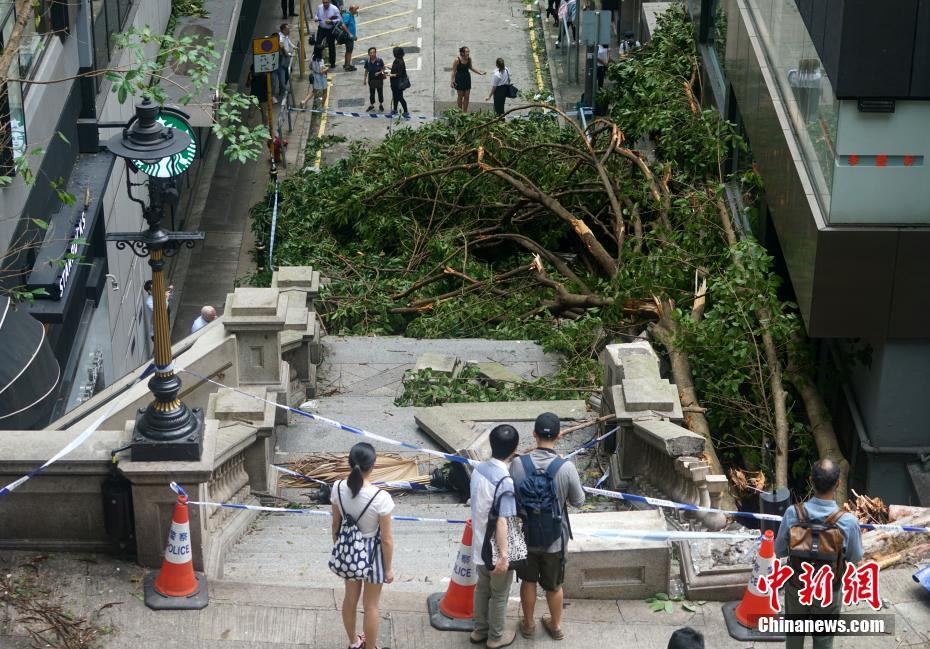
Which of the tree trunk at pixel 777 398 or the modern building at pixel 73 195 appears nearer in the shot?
the tree trunk at pixel 777 398

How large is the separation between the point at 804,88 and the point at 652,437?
17.4 ft

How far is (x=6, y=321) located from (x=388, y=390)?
503 cm

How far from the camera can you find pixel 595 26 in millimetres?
25750

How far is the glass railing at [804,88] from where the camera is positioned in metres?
13.5

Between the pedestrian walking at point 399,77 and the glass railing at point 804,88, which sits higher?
the glass railing at point 804,88

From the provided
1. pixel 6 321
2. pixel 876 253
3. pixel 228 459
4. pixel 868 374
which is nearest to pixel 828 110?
pixel 876 253

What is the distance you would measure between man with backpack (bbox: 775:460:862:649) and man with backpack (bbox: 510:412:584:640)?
127 cm

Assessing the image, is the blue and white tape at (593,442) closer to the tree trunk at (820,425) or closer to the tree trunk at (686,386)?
the tree trunk at (686,386)

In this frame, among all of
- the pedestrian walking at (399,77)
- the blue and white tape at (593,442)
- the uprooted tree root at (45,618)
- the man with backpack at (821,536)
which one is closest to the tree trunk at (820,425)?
the blue and white tape at (593,442)

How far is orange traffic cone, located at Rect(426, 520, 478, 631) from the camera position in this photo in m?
9.29

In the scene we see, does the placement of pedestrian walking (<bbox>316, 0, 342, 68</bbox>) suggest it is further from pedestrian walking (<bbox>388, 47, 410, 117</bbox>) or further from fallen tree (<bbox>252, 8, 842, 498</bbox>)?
fallen tree (<bbox>252, 8, 842, 498</bbox>)

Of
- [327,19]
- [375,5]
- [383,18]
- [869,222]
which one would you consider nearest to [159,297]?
[869,222]

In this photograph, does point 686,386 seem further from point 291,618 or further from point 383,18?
point 383,18

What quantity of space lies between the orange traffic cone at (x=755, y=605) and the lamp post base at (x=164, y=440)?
12.4 feet
